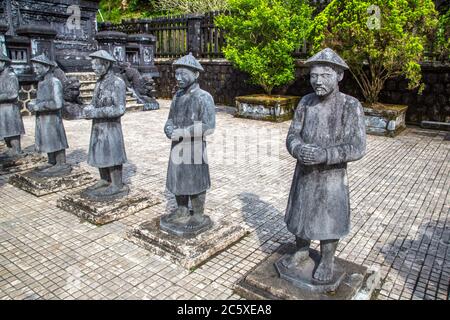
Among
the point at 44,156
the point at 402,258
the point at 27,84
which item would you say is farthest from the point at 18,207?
the point at 27,84

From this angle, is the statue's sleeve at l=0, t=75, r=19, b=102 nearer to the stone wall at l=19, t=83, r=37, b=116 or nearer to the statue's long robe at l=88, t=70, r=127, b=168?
the statue's long robe at l=88, t=70, r=127, b=168

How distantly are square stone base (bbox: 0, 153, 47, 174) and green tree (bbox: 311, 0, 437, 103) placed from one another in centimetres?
752

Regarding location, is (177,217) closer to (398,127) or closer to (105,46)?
(398,127)

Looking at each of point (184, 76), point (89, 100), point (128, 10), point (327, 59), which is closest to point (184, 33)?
point (89, 100)

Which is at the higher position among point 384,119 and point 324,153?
point 324,153

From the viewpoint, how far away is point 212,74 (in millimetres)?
15391

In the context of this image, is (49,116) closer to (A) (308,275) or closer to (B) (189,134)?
(B) (189,134)

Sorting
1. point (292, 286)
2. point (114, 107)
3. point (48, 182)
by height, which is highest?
point (114, 107)

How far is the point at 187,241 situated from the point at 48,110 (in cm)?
331

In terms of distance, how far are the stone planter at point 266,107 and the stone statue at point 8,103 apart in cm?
713

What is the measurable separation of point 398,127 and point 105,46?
10.4 meters

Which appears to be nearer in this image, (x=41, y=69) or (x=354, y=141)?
(x=354, y=141)

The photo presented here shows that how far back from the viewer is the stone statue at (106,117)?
5.04 metres

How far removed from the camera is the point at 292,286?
339 centimetres
